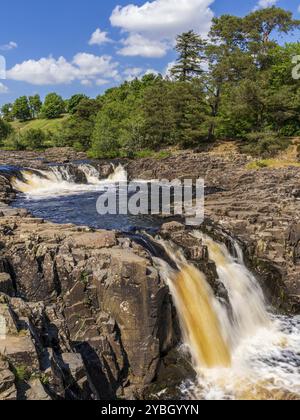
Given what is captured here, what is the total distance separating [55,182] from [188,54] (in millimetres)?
37030

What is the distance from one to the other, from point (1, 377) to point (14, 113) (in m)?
142

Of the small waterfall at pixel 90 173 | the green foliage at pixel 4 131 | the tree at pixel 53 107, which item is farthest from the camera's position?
the tree at pixel 53 107

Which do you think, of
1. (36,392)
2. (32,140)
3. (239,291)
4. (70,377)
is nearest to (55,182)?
(239,291)

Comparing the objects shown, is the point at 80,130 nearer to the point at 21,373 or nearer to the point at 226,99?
the point at 226,99

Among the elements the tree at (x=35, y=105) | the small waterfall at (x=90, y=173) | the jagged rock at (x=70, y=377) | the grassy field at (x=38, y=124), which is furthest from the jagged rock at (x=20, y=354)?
the tree at (x=35, y=105)

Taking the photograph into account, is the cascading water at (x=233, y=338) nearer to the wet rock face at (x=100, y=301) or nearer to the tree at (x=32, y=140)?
the wet rock face at (x=100, y=301)

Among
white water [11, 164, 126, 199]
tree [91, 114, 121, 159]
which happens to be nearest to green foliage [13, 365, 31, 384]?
white water [11, 164, 126, 199]

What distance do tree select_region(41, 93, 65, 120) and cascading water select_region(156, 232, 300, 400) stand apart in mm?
115262

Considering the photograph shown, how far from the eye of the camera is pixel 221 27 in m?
56.1

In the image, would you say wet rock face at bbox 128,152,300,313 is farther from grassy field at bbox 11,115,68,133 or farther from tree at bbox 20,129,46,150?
grassy field at bbox 11,115,68,133

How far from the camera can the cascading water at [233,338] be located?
13551 mm

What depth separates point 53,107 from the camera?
124562 mm

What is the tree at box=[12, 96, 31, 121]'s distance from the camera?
135125 millimetres

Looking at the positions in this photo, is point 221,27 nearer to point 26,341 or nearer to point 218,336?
point 218,336
